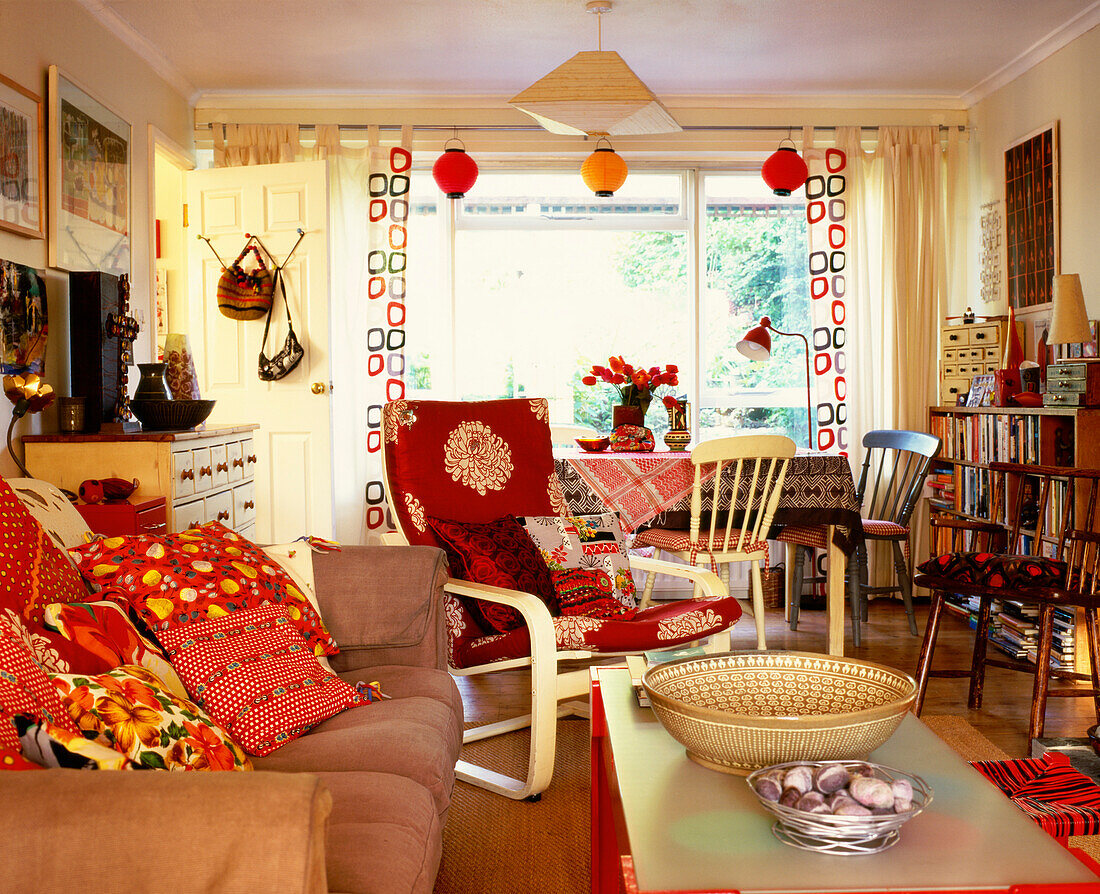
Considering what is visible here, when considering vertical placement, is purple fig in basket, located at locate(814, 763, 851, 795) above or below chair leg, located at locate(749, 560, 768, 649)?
above

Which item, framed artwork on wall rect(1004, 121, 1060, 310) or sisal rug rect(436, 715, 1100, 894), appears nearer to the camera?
sisal rug rect(436, 715, 1100, 894)

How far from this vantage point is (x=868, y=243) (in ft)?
16.6

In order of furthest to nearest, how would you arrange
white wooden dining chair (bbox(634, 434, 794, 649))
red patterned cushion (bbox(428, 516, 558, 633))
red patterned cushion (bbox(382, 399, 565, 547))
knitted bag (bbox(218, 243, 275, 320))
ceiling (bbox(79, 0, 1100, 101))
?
knitted bag (bbox(218, 243, 275, 320)), ceiling (bbox(79, 0, 1100, 101)), white wooden dining chair (bbox(634, 434, 794, 649)), red patterned cushion (bbox(382, 399, 565, 547)), red patterned cushion (bbox(428, 516, 558, 633))

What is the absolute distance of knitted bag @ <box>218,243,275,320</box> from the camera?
471 cm

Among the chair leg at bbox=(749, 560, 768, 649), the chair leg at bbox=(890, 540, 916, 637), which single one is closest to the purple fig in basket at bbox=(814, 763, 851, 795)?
the chair leg at bbox=(749, 560, 768, 649)

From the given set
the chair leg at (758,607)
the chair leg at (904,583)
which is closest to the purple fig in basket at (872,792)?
the chair leg at (758,607)

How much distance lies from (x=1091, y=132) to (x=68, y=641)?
423 cm

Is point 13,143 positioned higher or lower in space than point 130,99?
lower

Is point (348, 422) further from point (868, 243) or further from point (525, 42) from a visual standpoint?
point (868, 243)

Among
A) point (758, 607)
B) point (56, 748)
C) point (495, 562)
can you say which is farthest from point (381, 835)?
point (758, 607)

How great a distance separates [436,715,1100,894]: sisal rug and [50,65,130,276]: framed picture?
240 centimetres

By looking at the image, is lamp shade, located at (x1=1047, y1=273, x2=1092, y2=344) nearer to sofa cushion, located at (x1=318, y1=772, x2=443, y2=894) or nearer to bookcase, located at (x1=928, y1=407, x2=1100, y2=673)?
bookcase, located at (x1=928, y1=407, x2=1100, y2=673)

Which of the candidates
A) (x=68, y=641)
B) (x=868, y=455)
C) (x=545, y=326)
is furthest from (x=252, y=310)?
(x=68, y=641)

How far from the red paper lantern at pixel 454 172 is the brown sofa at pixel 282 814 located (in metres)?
2.91
